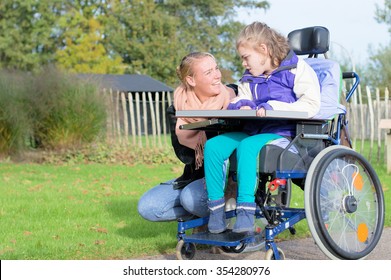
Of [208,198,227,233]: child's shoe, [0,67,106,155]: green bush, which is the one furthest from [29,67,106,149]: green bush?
[208,198,227,233]: child's shoe

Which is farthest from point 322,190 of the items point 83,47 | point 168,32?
point 168,32

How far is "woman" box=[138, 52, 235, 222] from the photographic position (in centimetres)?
497

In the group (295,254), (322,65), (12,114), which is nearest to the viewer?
(322,65)

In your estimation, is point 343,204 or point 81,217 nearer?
point 343,204

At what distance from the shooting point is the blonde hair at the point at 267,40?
4.74 meters

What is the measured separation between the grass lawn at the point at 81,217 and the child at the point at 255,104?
1286mm

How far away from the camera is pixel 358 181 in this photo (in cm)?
489

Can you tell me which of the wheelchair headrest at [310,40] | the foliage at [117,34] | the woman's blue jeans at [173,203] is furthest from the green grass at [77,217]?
the foliage at [117,34]

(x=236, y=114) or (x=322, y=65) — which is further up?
(x=322, y=65)

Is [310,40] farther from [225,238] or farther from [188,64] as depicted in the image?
[225,238]

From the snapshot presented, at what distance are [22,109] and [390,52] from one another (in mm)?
30536

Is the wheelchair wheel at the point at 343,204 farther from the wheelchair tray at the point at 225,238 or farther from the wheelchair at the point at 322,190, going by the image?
the wheelchair tray at the point at 225,238

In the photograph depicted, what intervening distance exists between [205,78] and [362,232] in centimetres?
142

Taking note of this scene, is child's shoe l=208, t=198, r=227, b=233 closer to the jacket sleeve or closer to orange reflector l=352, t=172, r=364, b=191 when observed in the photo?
the jacket sleeve
